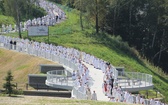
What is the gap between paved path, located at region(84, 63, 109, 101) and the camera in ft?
118

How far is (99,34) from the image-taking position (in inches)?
2884

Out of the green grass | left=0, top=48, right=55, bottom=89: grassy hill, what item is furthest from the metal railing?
the green grass

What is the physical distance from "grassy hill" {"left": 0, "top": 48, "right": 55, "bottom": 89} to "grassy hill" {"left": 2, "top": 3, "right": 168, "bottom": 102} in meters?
9.11

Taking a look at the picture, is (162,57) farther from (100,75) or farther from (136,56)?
(100,75)

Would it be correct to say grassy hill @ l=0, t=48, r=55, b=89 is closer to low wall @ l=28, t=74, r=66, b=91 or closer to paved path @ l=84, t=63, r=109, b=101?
low wall @ l=28, t=74, r=66, b=91

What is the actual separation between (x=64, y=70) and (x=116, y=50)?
864 inches

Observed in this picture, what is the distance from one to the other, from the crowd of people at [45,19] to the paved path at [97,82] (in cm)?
2255

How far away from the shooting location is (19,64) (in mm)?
51562

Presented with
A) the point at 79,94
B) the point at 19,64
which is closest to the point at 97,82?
the point at 79,94

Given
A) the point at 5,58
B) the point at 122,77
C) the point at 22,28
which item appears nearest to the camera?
the point at 122,77

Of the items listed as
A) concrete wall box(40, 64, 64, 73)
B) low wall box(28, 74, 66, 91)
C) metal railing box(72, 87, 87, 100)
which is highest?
concrete wall box(40, 64, 64, 73)

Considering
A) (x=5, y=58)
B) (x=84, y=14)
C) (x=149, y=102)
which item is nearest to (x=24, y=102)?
(x=149, y=102)

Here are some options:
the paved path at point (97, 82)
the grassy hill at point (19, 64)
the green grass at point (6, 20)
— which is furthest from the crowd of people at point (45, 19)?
the paved path at point (97, 82)

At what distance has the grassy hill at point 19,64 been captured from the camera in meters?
47.7
